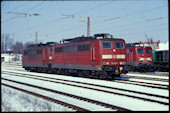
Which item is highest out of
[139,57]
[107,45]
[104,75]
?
[107,45]

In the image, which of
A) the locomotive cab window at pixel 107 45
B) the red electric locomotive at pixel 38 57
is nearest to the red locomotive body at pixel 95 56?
the locomotive cab window at pixel 107 45

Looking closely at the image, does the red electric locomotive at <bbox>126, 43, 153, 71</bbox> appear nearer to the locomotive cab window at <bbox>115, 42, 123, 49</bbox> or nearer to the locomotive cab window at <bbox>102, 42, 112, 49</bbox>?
the locomotive cab window at <bbox>115, 42, 123, 49</bbox>

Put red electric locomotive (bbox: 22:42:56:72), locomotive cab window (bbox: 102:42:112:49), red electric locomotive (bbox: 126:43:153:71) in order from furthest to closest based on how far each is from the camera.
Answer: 1. red electric locomotive (bbox: 22:42:56:72)
2. red electric locomotive (bbox: 126:43:153:71)
3. locomotive cab window (bbox: 102:42:112:49)

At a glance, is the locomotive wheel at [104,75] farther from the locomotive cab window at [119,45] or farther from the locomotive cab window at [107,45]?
the locomotive cab window at [119,45]

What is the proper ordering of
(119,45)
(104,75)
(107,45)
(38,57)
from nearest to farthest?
(104,75) < (107,45) < (119,45) < (38,57)

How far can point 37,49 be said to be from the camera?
28.8m

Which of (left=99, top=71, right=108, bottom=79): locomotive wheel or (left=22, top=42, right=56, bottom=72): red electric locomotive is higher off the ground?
(left=22, top=42, right=56, bottom=72): red electric locomotive

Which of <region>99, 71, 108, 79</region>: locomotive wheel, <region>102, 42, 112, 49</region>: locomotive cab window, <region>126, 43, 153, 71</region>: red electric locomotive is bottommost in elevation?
<region>99, 71, 108, 79</region>: locomotive wheel

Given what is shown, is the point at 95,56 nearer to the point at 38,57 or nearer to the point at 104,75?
the point at 104,75

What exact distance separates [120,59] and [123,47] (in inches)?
45.5

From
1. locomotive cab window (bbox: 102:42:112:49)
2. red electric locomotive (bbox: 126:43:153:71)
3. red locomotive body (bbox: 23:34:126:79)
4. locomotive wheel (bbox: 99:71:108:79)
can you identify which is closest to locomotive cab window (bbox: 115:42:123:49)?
red locomotive body (bbox: 23:34:126:79)

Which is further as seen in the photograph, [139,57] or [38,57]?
[38,57]

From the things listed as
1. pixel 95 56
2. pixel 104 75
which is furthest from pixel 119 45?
pixel 104 75

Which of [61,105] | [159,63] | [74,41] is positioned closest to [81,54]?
[74,41]
